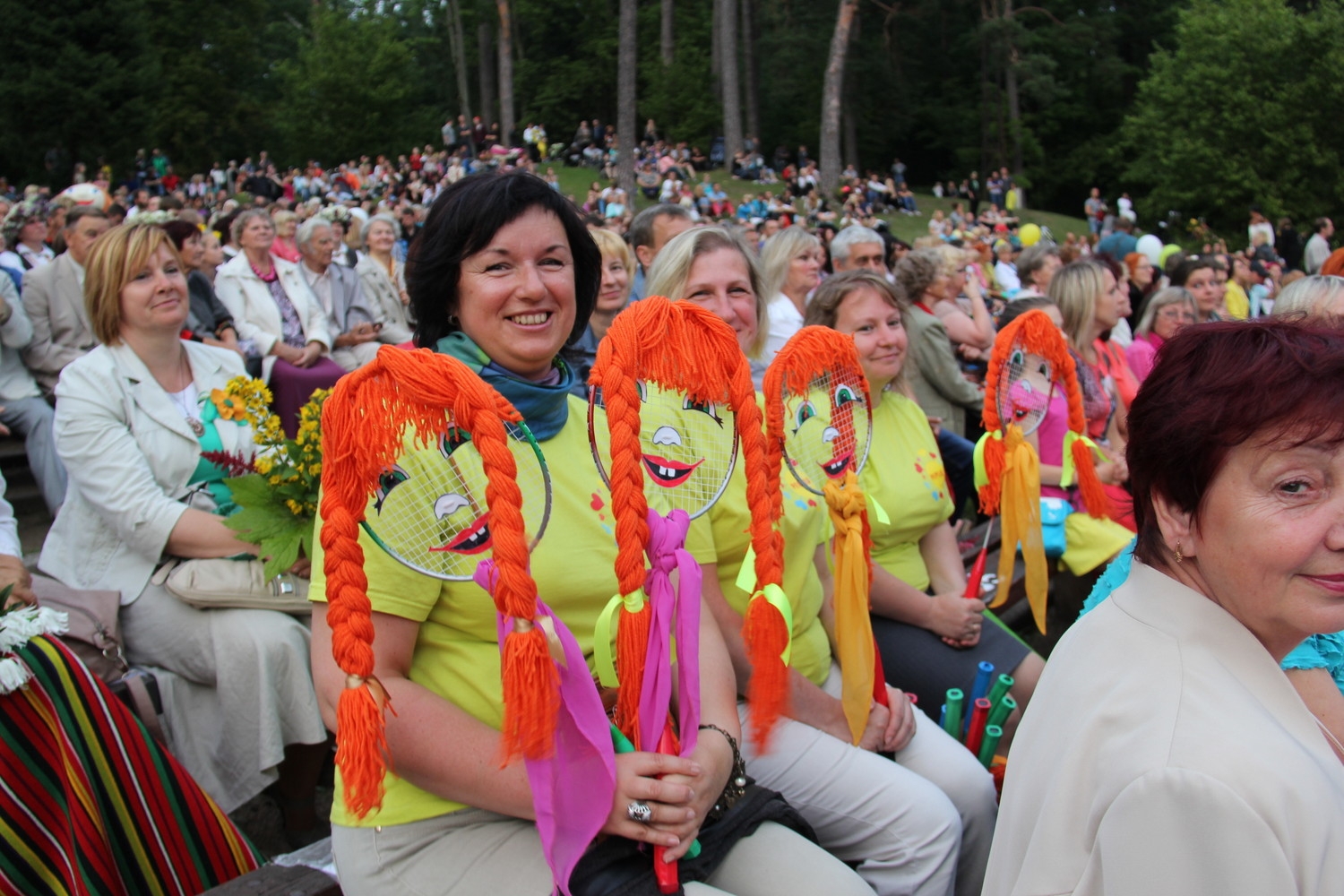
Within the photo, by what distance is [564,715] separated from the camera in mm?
1558

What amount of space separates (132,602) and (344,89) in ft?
143

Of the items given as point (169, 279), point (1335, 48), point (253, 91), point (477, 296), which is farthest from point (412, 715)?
Answer: point (253, 91)

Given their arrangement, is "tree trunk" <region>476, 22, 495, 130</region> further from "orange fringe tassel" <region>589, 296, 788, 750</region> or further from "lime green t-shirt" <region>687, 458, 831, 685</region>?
"orange fringe tassel" <region>589, 296, 788, 750</region>

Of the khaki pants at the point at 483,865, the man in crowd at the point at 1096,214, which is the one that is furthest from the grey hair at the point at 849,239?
the man in crowd at the point at 1096,214

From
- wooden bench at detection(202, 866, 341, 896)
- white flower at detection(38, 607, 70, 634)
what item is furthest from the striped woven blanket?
wooden bench at detection(202, 866, 341, 896)

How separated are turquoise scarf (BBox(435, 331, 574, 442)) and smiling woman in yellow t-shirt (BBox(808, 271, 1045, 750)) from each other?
3.91 feet

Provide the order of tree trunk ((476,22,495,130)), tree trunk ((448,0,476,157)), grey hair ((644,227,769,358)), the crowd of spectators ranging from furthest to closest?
1. tree trunk ((476,22,495,130))
2. tree trunk ((448,0,476,157))
3. grey hair ((644,227,769,358))
4. the crowd of spectators

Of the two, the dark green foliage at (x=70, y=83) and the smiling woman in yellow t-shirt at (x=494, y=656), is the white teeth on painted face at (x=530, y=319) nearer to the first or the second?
the smiling woman in yellow t-shirt at (x=494, y=656)

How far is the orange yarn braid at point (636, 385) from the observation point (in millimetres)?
1527

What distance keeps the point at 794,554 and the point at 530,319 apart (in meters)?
0.92

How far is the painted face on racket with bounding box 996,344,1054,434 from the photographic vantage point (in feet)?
10.0

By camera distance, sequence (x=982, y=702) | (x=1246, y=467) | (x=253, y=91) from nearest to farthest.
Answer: (x=1246, y=467)
(x=982, y=702)
(x=253, y=91)

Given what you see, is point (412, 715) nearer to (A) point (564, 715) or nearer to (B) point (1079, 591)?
(A) point (564, 715)

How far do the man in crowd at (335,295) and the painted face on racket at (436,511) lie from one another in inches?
189
